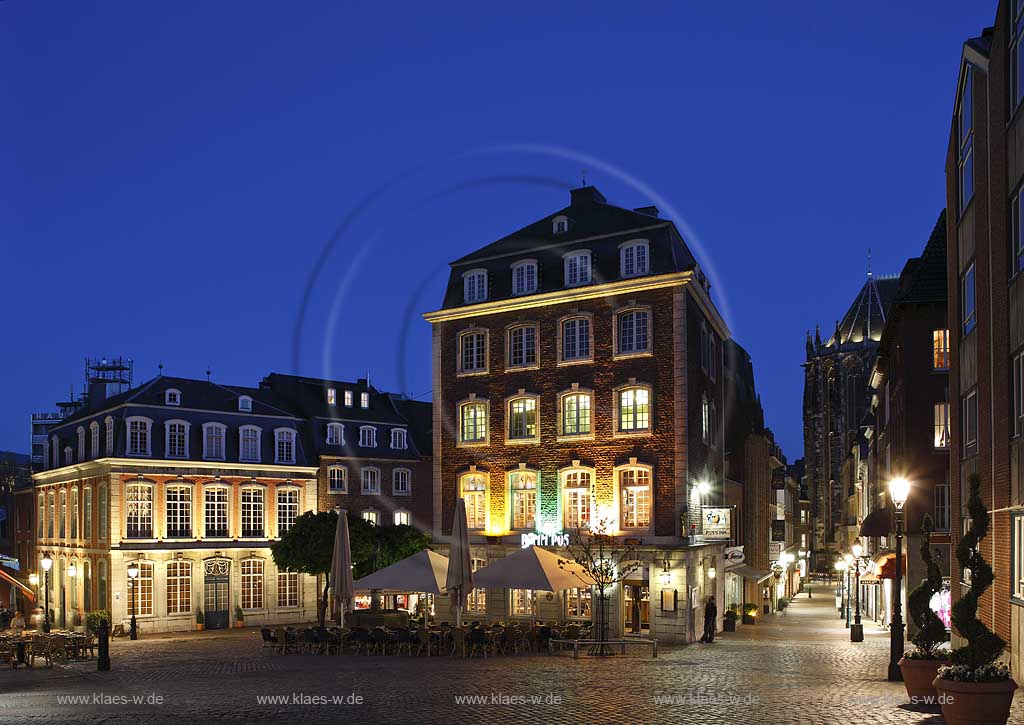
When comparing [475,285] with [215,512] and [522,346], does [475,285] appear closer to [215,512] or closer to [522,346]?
[522,346]

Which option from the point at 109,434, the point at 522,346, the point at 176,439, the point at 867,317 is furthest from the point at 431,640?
the point at 867,317

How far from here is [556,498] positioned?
125ft

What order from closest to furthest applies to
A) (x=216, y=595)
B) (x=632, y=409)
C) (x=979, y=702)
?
1. (x=979, y=702)
2. (x=632, y=409)
3. (x=216, y=595)

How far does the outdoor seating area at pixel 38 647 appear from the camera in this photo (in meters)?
28.6

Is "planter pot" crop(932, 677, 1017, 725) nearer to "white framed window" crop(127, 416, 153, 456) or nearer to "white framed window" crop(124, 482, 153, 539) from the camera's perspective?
"white framed window" crop(124, 482, 153, 539)

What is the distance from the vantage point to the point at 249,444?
5303cm

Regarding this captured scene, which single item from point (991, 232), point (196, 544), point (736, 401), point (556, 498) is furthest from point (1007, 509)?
point (196, 544)

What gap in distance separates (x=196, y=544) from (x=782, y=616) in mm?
31987

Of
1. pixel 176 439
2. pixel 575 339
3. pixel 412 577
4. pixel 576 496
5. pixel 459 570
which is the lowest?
pixel 412 577

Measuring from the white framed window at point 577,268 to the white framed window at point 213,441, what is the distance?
2215 cm

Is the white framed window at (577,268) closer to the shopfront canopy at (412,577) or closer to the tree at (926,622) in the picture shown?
the shopfront canopy at (412,577)

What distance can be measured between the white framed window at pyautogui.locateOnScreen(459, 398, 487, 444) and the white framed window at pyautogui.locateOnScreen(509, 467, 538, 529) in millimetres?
2223

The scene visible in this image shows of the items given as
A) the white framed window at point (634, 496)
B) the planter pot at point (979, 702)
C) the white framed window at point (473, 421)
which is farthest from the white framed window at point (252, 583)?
the planter pot at point (979, 702)

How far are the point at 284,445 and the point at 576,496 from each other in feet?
71.9
